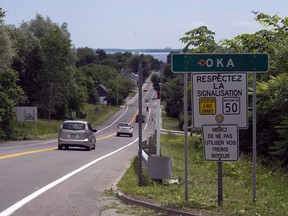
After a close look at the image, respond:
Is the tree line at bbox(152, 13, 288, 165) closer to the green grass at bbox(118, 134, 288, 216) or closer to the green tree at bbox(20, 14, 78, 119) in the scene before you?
the green grass at bbox(118, 134, 288, 216)

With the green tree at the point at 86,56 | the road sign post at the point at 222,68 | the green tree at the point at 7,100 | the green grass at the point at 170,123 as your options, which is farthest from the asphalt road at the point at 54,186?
the green tree at the point at 86,56

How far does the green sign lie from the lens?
33.7 ft

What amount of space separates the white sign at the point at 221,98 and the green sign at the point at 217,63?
0.48 feet

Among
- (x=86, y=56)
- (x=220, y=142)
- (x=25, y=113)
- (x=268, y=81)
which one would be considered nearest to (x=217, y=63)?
(x=220, y=142)

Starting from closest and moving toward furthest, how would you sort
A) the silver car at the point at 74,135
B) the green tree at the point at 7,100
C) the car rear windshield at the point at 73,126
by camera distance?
the silver car at the point at 74,135, the car rear windshield at the point at 73,126, the green tree at the point at 7,100

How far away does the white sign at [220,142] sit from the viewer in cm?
1042

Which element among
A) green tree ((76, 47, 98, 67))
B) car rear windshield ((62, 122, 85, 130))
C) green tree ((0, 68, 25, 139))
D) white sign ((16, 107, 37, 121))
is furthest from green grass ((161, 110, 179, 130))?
green tree ((76, 47, 98, 67))

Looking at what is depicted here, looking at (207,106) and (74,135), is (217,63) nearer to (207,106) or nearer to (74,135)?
(207,106)

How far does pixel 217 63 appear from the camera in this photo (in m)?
10.3

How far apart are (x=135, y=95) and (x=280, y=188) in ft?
493

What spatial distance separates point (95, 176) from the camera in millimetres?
16266

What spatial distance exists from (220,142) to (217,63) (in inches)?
58.2

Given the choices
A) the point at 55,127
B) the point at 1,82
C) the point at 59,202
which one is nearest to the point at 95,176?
the point at 59,202

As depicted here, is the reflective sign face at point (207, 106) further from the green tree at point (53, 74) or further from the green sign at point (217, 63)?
the green tree at point (53, 74)
